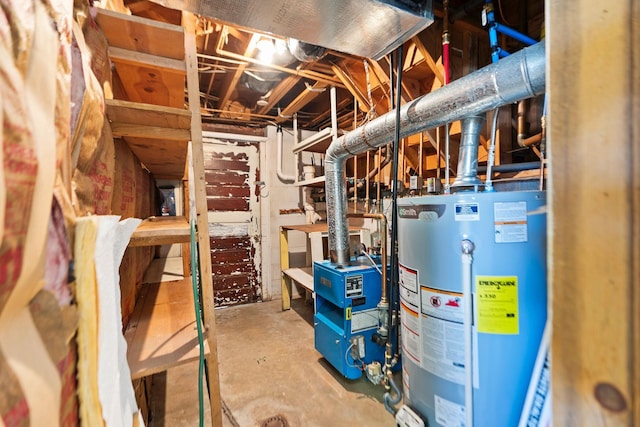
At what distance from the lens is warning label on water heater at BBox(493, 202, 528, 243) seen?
99 centimetres

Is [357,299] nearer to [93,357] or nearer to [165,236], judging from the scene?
[165,236]

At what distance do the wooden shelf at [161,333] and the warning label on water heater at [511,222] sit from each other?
3.89ft

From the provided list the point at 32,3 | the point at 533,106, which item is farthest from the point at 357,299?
the point at 32,3

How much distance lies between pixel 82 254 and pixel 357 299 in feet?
5.94

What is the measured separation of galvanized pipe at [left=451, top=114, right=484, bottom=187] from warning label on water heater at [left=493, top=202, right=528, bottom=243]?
315mm

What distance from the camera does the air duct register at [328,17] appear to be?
1.11 m

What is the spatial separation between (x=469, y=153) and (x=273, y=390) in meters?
2.13

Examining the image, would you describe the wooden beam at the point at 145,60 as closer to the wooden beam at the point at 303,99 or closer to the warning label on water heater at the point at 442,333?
the warning label on water heater at the point at 442,333

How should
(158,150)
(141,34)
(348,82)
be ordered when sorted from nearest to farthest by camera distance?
(141,34), (158,150), (348,82)

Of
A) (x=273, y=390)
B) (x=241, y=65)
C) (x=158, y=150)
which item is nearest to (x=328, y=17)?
(x=158, y=150)

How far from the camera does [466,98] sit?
49.1 inches

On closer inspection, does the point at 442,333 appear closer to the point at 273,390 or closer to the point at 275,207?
the point at 273,390

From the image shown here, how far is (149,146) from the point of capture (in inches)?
54.0

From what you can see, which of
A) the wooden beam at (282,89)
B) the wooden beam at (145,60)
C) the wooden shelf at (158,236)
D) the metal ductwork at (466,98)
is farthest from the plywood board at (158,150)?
the wooden beam at (282,89)
